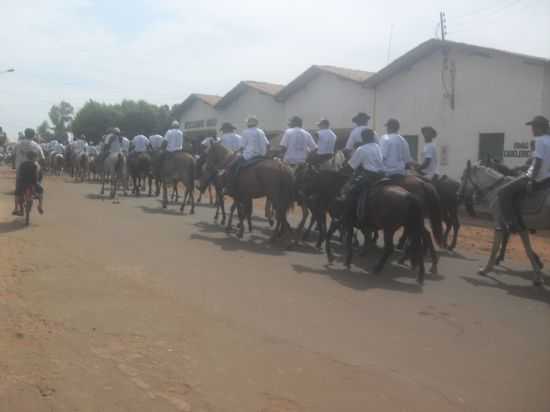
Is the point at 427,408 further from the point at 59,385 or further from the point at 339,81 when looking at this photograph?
the point at 339,81

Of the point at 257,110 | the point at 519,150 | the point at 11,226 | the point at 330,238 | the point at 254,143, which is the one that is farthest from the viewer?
the point at 257,110

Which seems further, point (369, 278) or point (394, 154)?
point (394, 154)

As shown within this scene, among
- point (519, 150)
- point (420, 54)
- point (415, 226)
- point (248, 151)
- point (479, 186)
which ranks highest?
Result: point (420, 54)

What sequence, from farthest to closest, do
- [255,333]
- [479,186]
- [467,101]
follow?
[467,101] < [479,186] < [255,333]

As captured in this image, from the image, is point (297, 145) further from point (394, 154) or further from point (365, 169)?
point (365, 169)

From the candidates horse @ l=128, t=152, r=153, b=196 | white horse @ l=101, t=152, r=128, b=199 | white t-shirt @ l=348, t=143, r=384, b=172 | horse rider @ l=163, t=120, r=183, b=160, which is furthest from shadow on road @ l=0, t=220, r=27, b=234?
horse @ l=128, t=152, r=153, b=196

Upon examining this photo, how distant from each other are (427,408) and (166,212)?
41.3ft

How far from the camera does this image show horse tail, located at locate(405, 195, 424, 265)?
8719 millimetres

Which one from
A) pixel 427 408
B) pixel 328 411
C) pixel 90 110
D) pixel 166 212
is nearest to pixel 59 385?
pixel 328 411

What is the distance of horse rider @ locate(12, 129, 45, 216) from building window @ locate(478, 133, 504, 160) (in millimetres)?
14444

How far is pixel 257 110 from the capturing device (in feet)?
116

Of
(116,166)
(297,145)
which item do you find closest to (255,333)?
(297,145)

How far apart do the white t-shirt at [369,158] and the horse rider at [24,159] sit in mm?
7507

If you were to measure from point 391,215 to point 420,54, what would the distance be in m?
16.6
